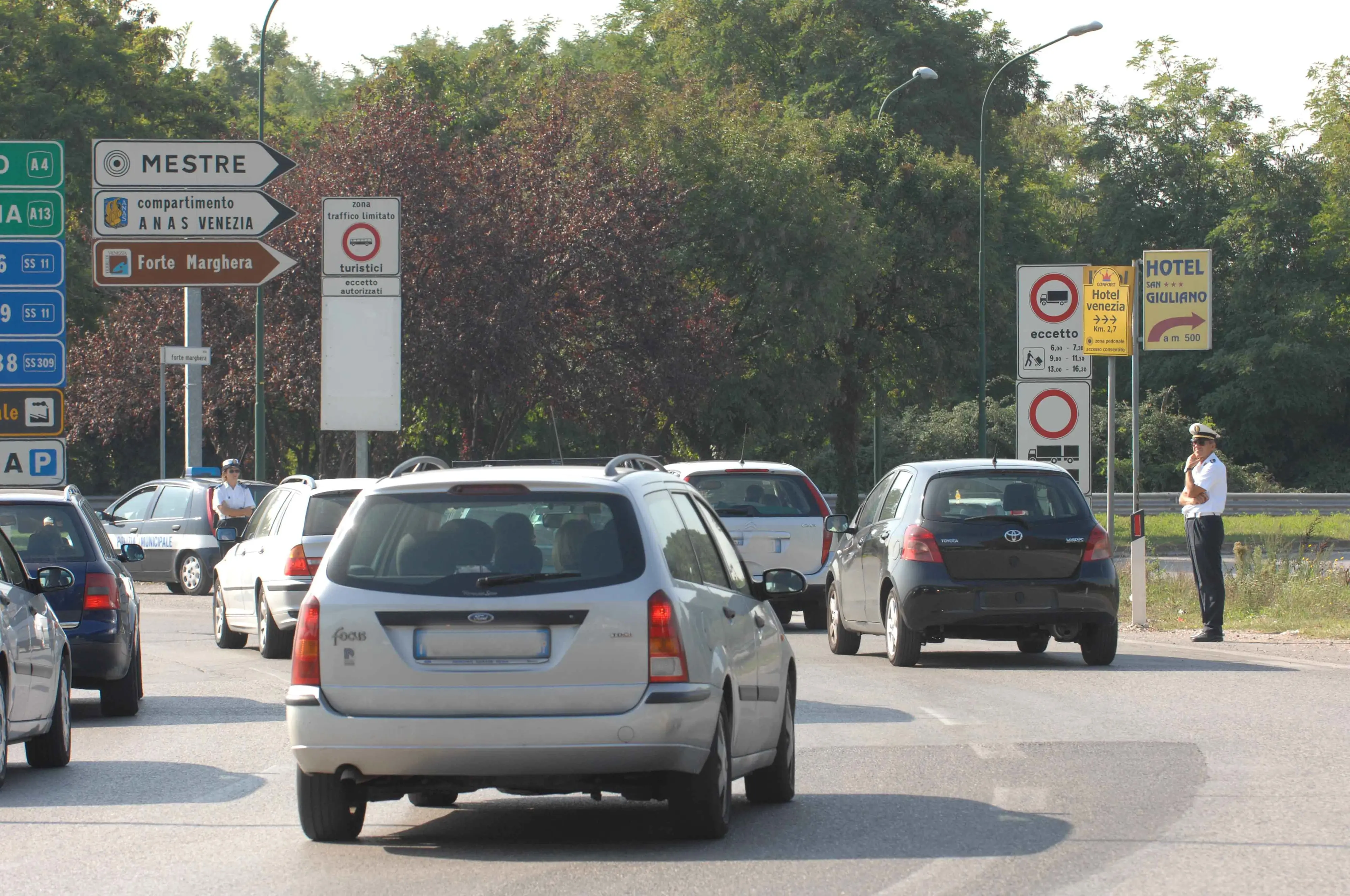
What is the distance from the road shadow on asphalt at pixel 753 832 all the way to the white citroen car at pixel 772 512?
1061 cm

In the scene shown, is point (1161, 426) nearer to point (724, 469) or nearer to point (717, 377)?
point (717, 377)

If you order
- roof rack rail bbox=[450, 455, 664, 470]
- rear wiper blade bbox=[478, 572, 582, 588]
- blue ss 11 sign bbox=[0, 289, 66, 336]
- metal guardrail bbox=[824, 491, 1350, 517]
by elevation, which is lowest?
metal guardrail bbox=[824, 491, 1350, 517]

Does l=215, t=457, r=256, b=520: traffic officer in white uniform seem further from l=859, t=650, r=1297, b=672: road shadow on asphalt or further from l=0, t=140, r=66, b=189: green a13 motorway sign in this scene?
l=859, t=650, r=1297, b=672: road shadow on asphalt

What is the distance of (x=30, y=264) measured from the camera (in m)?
17.7

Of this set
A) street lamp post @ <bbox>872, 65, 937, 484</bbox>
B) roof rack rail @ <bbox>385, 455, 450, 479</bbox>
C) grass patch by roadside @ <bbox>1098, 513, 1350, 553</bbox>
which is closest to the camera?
roof rack rail @ <bbox>385, 455, 450, 479</bbox>

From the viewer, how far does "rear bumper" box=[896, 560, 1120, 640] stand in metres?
15.2

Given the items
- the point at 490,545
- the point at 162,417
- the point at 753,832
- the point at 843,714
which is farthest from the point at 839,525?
A: the point at 162,417

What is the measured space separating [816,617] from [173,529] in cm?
1057

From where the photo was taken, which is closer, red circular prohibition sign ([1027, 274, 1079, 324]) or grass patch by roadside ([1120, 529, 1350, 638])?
grass patch by roadside ([1120, 529, 1350, 638])

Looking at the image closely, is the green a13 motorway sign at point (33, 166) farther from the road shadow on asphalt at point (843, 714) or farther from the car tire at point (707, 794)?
the car tire at point (707, 794)

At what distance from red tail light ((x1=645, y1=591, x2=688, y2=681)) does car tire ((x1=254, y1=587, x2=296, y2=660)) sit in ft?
33.7

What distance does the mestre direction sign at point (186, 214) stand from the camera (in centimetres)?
2558

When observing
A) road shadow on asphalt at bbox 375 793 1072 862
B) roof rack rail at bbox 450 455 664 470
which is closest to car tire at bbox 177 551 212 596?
roof rack rail at bbox 450 455 664 470

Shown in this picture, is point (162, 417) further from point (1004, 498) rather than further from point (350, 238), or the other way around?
point (1004, 498)
